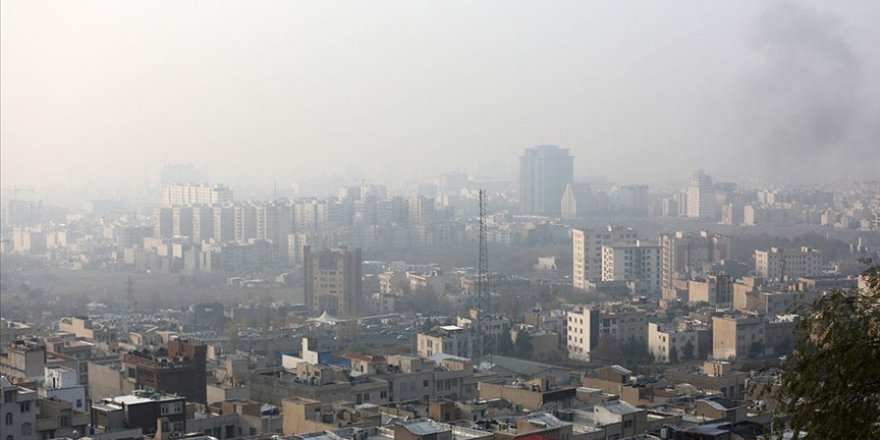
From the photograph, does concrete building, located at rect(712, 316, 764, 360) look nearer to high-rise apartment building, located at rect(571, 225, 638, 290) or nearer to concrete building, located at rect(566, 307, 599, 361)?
concrete building, located at rect(566, 307, 599, 361)

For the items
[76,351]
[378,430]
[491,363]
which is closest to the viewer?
[378,430]

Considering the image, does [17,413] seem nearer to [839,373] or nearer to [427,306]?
[839,373]

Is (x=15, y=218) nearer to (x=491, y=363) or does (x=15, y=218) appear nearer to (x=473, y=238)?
(x=473, y=238)

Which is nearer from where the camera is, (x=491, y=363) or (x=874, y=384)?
(x=874, y=384)

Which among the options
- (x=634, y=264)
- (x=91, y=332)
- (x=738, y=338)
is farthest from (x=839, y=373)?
(x=634, y=264)

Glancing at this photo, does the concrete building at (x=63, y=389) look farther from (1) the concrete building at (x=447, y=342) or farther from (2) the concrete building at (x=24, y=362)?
(1) the concrete building at (x=447, y=342)

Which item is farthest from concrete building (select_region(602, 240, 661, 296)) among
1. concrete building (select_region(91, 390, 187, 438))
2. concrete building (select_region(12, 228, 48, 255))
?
concrete building (select_region(12, 228, 48, 255))

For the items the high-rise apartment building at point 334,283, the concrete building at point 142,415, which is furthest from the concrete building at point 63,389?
the high-rise apartment building at point 334,283

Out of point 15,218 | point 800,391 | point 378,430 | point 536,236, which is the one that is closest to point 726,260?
point 536,236
